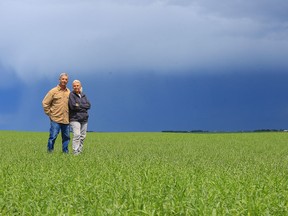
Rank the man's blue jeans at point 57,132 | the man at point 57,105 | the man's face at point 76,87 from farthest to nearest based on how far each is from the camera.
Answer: the man's blue jeans at point 57,132 < the man at point 57,105 < the man's face at point 76,87

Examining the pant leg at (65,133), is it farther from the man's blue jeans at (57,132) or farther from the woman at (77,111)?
the woman at (77,111)

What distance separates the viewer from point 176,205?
5.82 metres

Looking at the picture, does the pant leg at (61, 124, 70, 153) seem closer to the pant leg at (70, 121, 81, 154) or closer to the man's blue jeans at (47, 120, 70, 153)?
the man's blue jeans at (47, 120, 70, 153)

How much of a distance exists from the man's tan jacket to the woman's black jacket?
228 mm

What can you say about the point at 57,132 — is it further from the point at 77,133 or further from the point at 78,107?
the point at 78,107

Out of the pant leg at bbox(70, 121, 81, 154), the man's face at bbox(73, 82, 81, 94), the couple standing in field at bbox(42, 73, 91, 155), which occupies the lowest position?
the pant leg at bbox(70, 121, 81, 154)

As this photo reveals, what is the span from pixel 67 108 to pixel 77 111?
45 cm

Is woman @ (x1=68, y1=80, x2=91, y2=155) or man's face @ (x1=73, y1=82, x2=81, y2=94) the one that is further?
woman @ (x1=68, y1=80, x2=91, y2=155)

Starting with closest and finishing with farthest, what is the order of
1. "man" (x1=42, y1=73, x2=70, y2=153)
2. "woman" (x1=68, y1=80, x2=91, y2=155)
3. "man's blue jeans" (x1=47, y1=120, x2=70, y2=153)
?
"woman" (x1=68, y1=80, x2=91, y2=155) < "man" (x1=42, y1=73, x2=70, y2=153) < "man's blue jeans" (x1=47, y1=120, x2=70, y2=153)

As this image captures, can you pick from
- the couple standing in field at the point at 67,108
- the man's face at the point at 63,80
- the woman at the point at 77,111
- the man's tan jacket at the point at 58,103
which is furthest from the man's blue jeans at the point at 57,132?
the man's face at the point at 63,80

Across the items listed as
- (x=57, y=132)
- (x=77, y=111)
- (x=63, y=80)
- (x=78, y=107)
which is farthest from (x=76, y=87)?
(x=57, y=132)

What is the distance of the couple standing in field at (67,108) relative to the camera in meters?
16.3

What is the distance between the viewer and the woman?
16234 millimetres

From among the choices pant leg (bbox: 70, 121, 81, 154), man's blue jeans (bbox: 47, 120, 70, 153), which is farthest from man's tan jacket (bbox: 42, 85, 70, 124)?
pant leg (bbox: 70, 121, 81, 154)
